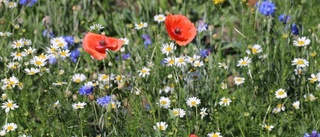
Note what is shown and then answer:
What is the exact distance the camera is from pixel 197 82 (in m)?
3.74

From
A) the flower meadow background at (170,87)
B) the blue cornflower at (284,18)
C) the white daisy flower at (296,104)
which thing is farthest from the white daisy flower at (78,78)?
the blue cornflower at (284,18)

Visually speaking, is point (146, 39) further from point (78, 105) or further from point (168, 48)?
point (78, 105)

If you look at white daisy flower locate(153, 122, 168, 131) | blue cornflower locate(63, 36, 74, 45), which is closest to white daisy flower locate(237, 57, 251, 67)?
white daisy flower locate(153, 122, 168, 131)

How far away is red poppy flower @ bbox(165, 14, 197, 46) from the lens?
129 inches

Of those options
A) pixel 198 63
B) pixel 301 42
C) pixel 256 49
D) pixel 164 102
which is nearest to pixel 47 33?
pixel 198 63

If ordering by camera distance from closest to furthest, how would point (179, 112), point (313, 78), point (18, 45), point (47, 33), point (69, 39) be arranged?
point (179, 112) < point (313, 78) < point (18, 45) < point (69, 39) < point (47, 33)

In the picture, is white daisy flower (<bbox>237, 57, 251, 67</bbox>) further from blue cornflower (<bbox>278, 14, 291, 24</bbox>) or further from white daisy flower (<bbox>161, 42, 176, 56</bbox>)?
blue cornflower (<bbox>278, 14, 291, 24</bbox>)

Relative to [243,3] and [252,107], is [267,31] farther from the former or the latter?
[252,107]

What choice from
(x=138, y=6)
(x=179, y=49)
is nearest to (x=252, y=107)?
(x=179, y=49)

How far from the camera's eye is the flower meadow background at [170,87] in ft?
11.1

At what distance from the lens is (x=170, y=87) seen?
3.71 meters

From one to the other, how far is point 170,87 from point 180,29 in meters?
0.45

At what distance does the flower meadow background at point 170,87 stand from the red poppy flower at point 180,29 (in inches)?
4.6

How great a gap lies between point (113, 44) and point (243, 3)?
118cm
